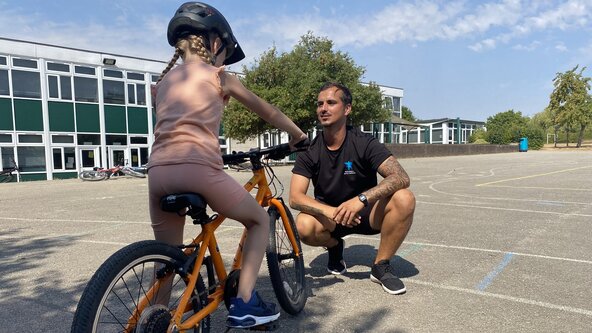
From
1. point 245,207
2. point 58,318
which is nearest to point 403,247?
point 245,207

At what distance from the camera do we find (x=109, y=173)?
2441 cm

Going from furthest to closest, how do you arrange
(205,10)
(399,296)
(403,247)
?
(403,247), (399,296), (205,10)

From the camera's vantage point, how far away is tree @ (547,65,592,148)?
5672 centimetres

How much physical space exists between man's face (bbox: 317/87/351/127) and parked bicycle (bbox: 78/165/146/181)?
22411 mm

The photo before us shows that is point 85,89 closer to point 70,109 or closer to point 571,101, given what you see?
point 70,109

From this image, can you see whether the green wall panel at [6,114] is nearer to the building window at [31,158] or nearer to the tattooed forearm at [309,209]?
the building window at [31,158]

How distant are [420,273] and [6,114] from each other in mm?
27843

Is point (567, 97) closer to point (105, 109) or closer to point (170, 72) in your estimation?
point (105, 109)

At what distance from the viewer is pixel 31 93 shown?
2591 centimetres

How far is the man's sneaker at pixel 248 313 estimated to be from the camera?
243 cm

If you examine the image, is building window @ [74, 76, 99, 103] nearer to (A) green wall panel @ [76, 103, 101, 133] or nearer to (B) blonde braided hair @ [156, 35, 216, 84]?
(A) green wall panel @ [76, 103, 101, 133]

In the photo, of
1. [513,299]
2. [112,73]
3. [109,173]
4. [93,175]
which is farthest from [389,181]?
[112,73]

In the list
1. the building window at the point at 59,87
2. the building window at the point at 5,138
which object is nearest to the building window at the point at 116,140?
the building window at the point at 59,87

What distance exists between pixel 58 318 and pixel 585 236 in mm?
6344
